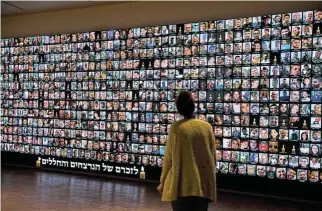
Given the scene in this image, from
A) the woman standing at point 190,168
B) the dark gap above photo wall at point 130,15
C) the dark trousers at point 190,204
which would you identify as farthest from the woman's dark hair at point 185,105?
the dark gap above photo wall at point 130,15

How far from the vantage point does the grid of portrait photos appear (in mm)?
5434

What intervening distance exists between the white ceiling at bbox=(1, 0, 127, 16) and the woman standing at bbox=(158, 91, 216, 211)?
17.0ft

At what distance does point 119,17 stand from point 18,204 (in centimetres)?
368

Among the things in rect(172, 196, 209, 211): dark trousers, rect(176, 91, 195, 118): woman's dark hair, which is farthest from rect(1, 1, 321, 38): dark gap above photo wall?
rect(172, 196, 209, 211): dark trousers

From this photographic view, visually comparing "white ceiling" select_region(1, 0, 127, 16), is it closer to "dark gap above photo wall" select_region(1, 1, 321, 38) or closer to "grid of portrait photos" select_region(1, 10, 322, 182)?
"dark gap above photo wall" select_region(1, 1, 321, 38)

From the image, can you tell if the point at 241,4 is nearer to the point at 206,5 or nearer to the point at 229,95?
the point at 206,5

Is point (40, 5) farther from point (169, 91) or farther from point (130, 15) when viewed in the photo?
point (169, 91)

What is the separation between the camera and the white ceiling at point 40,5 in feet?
23.5

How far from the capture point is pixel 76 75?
7.20 m

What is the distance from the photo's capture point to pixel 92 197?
5.53 m

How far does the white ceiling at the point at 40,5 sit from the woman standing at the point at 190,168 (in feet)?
17.0

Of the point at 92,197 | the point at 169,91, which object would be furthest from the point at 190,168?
the point at 169,91

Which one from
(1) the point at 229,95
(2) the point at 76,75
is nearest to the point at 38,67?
(2) the point at 76,75

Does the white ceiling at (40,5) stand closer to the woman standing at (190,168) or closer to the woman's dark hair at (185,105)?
the woman's dark hair at (185,105)
